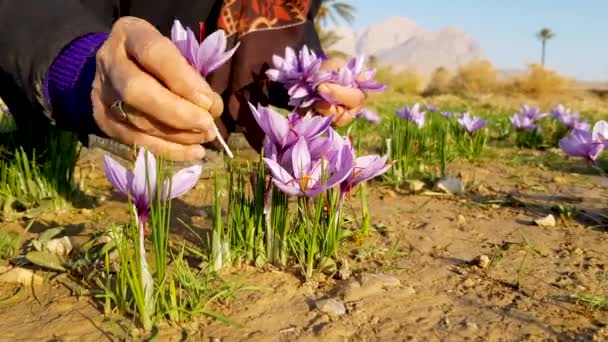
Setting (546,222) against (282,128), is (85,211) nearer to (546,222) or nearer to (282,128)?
(282,128)

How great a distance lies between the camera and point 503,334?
1.18m

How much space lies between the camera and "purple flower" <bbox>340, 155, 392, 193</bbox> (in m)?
1.44

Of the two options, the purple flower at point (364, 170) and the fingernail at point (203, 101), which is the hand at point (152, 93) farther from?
the purple flower at point (364, 170)

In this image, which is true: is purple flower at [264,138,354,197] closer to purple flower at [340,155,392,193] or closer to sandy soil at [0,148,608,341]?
purple flower at [340,155,392,193]

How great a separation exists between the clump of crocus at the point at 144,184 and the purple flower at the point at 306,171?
0.76ft

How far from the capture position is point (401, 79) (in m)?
21.1

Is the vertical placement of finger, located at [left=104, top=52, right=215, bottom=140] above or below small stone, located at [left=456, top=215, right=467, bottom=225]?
above

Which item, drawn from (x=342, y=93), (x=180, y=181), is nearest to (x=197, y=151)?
(x=180, y=181)

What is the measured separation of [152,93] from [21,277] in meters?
0.75

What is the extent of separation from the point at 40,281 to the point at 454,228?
1304mm

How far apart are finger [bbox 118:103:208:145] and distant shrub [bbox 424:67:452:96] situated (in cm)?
2024

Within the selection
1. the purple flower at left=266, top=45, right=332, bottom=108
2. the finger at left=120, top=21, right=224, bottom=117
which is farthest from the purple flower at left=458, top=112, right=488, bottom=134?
the finger at left=120, top=21, right=224, bottom=117

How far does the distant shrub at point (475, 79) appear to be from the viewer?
783 inches

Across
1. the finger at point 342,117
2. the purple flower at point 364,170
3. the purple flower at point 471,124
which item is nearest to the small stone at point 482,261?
the purple flower at point 364,170
